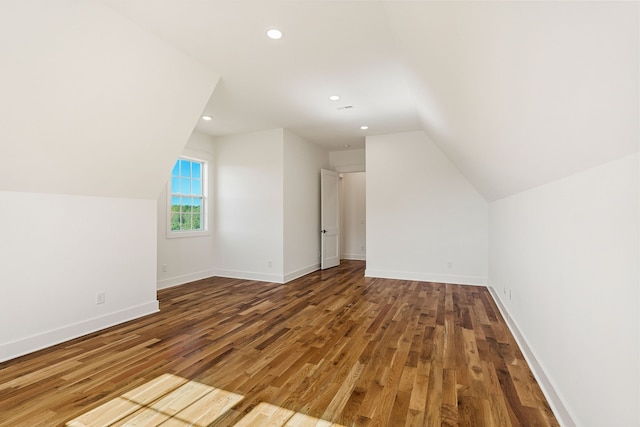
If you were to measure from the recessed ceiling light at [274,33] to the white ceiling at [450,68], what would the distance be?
0.17 ft

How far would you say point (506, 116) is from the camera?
5.75 feet

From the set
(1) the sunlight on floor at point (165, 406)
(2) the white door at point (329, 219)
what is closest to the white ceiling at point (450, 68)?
(2) the white door at point (329, 219)

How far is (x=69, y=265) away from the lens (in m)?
2.99

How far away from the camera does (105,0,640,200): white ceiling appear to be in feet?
2.93

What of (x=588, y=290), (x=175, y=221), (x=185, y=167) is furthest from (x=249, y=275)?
(x=588, y=290)

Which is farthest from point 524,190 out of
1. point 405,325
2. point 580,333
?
point 405,325

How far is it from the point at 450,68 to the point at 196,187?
500 centimetres

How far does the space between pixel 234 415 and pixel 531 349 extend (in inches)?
90.0

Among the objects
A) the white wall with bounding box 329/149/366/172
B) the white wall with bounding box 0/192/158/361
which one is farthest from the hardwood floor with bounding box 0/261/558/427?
the white wall with bounding box 329/149/366/172

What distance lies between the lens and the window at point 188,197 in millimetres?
5336

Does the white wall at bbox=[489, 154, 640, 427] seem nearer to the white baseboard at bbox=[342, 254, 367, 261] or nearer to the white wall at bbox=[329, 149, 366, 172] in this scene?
the white wall at bbox=[329, 149, 366, 172]

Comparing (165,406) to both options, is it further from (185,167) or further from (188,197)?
(185,167)

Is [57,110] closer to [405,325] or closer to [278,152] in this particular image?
[278,152]

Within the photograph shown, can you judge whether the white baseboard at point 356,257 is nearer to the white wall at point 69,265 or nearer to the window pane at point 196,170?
the window pane at point 196,170
